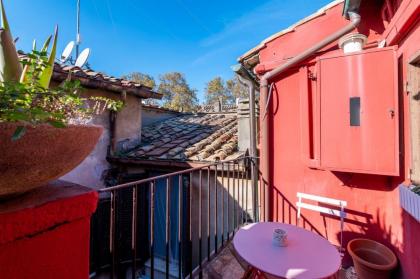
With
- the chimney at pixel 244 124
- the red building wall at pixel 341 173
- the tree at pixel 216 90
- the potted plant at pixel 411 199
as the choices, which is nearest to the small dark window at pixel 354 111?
the red building wall at pixel 341 173

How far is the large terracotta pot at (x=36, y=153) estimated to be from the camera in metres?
0.56

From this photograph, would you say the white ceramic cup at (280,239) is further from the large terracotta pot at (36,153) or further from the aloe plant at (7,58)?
the aloe plant at (7,58)

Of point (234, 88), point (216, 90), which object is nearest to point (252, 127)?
point (234, 88)

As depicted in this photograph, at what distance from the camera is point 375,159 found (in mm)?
2324

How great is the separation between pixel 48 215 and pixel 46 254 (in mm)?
122

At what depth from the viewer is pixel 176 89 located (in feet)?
85.7

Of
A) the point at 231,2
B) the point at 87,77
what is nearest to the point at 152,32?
the point at 231,2

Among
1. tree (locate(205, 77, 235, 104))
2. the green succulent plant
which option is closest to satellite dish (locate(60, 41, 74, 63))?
the green succulent plant

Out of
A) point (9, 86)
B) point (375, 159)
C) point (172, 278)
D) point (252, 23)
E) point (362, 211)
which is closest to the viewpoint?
point (9, 86)

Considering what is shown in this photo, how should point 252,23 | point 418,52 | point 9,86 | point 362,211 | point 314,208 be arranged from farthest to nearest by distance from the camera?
point 252,23, point 314,208, point 362,211, point 418,52, point 9,86

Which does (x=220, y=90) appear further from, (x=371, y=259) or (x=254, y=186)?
(x=371, y=259)

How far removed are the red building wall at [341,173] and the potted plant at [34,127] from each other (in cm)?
229

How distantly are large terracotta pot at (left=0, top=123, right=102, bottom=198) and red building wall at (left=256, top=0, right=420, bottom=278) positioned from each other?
2.30 metres

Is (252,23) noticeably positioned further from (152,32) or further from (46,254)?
(46,254)
